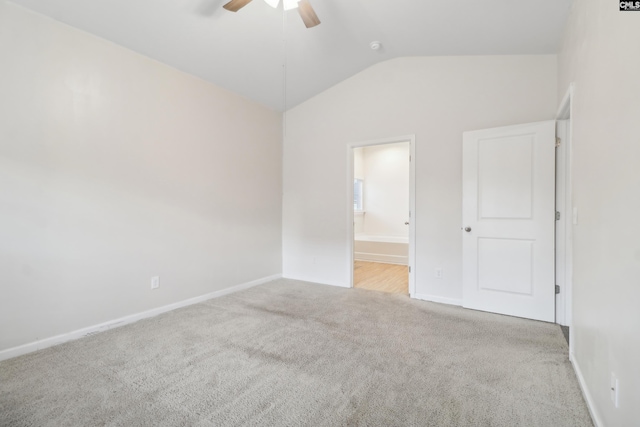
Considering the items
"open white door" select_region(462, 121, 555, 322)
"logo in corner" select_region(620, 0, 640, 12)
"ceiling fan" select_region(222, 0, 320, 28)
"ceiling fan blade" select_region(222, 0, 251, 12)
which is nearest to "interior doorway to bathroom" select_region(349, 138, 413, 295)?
"open white door" select_region(462, 121, 555, 322)

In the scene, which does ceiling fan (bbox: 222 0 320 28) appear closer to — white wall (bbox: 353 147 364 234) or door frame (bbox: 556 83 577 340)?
door frame (bbox: 556 83 577 340)

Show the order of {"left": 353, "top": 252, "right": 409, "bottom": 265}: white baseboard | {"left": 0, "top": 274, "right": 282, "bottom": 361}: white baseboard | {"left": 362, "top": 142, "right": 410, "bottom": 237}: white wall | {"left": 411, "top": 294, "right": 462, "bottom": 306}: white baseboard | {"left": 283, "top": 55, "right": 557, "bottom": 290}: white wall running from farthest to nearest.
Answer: {"left": 362, "top": 142, "right": 410, "bottom": 237}: white wall
{"left": 353, "top": 252, "right": 409, "bottom": 265}: white baseboard
{"left": 411, "top": 294, "right": 462, "bottom": 306}: white baseboard
{"left": 283, "top": 55, "right": 557, "bottom": 290}: white wall
{"left": 0, "top": 274, "right": 282, "bottom": 361}: white baseboard

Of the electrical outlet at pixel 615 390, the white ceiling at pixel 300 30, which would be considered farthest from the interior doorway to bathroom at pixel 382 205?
the electrical outlet at pixel 615 390

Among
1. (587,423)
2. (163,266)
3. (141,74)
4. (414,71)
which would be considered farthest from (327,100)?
(587,423)

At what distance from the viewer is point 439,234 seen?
3379mm

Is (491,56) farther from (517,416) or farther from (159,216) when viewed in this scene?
(159,216)

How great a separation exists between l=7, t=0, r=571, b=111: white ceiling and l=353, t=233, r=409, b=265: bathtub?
3.62 meters

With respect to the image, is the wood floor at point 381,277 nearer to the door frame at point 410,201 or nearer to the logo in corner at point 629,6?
the door frame at point 410,201

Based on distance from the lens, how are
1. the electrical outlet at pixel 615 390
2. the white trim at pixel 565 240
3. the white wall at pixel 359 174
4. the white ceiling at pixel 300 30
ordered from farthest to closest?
the white wall at pixel 359 174 → the white trim at pixel 565 240 → the white ceiling at pixel 300 30 → the electrical outlet at pixel 615 390

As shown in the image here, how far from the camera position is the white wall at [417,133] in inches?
119

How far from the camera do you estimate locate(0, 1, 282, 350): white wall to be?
2.16m

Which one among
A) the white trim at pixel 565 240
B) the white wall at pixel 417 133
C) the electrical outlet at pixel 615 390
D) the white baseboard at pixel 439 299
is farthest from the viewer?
the white baseboard at pixel 439 299

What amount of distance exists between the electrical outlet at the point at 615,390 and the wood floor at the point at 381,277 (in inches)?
98.8

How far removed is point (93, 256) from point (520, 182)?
160 inches
